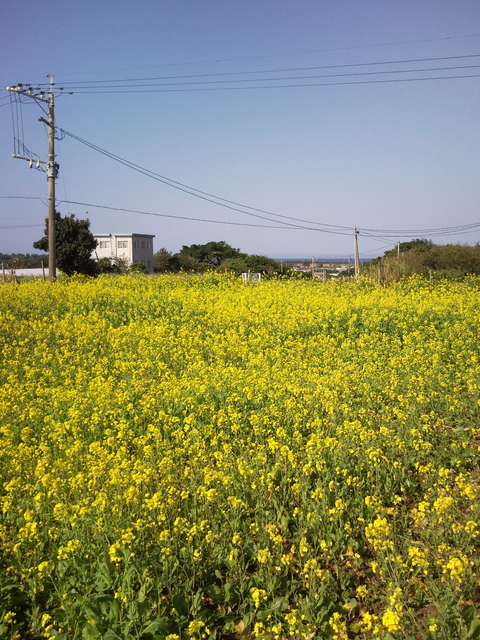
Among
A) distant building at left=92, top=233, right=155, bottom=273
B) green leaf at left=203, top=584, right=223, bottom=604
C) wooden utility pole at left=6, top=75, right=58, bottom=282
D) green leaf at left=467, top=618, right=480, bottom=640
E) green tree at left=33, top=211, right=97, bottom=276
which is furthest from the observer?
distant building at left=92, top=233, right=155, bottom=273

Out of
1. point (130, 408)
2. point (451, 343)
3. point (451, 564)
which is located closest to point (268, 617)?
point (451, 564)

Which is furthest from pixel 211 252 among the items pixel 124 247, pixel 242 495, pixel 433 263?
pixel 242 495

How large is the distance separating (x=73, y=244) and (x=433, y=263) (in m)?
25.4

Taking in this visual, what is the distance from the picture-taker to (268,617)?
115 inches

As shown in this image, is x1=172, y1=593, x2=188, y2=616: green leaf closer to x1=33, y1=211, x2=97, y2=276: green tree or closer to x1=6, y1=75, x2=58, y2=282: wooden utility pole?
x1=6, y1=75, x2=58, y2=282: wooden utility pole

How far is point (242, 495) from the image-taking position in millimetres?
4184

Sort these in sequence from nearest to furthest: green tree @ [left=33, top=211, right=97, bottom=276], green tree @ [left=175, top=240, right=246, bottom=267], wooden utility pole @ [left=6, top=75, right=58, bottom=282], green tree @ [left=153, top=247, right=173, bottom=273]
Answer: wooden utility pole @ [left=6, top=75, right=58, bottom=282]
green tree @ [left=33, top=211, right=97, bottom=276]
green tree @ [left=175, top=240, right=246, bottom=267]
green tree @ [left=153, top=247, right=173, bottom=273]

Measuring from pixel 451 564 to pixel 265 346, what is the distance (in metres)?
7.08

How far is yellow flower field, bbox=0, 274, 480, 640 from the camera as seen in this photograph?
9.97 ft

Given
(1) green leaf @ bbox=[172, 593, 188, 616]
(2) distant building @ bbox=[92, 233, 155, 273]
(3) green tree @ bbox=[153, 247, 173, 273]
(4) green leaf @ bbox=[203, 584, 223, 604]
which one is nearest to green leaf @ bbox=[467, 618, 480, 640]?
(4) green leaf @ bbox=[203, 584, 223, 604]

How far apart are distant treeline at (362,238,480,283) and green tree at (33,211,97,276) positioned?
22062mm

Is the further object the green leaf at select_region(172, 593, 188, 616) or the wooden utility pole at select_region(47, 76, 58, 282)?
the wooden utility pole at select_region(47, 76, 58, 282)

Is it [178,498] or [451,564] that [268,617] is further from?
[178,498]

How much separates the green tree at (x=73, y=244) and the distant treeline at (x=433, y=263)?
72.4 ft
